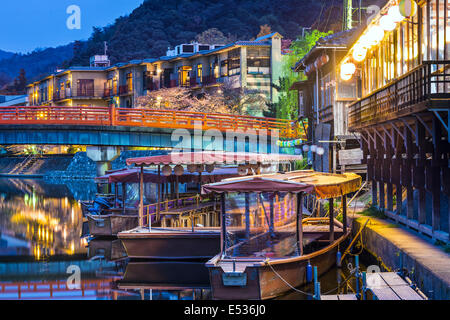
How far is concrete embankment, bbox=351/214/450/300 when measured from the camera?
12.7 metres

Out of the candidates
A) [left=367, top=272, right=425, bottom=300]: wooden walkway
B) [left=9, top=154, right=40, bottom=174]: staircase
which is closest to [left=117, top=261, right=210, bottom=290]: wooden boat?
[left=367, top=272, right=425, bottom=300]: wooden walkway

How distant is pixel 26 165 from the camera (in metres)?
93.6

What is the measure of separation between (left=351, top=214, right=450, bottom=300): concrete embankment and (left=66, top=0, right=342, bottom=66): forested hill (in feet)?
222

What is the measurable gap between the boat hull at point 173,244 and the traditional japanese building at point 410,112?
7.17 metres

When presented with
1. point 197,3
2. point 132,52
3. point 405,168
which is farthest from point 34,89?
point 405,168

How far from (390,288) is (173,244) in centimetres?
992

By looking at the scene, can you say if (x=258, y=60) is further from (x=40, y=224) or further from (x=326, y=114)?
(x=40, y=224)

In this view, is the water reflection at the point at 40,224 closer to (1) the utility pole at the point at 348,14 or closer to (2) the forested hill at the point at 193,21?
(1) the utility pole at the point at 348,14

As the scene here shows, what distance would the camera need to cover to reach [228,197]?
54.5 ft

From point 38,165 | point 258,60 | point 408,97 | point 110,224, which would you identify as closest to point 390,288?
point 408,97

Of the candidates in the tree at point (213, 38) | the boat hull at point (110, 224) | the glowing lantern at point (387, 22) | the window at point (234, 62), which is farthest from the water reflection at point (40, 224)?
the tree at point (213, 38)

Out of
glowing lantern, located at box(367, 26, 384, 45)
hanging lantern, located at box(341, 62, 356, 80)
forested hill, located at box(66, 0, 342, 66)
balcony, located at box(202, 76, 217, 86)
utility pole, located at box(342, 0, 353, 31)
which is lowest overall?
hanging lantern, located at box(341, 62, 356, 80)

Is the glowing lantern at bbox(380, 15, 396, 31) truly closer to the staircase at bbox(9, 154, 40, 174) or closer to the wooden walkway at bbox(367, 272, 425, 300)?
the wooden walkway at bbox(367, 272, 425, 300)

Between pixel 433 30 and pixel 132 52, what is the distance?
3883 inches
